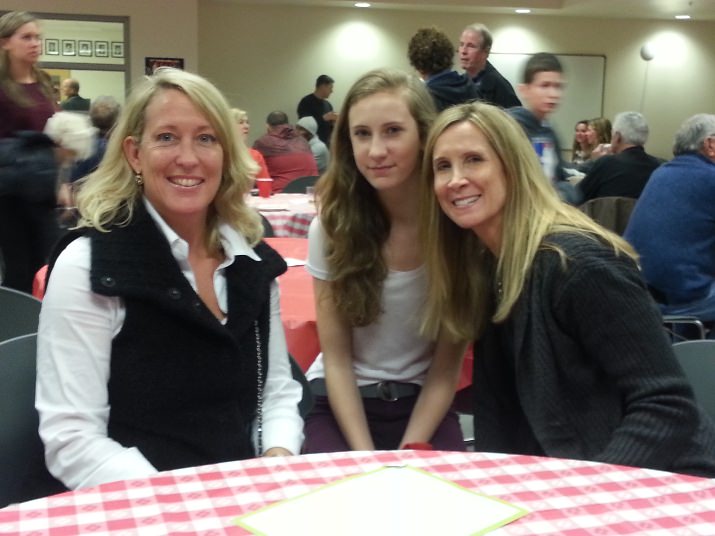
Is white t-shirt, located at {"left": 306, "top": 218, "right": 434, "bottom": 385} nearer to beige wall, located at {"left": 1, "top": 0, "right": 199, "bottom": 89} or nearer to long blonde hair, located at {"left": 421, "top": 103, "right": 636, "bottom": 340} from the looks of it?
long blonde hair, located at {"left": 421, "top": 103, "right": 636, "bottom": 340}

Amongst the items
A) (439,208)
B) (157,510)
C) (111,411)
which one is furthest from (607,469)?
(111,411)

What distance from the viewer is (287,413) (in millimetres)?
1826

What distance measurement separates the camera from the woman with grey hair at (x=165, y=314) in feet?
5.07

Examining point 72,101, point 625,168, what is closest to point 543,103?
point 625,168

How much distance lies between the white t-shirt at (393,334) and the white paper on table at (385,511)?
0.98 meters

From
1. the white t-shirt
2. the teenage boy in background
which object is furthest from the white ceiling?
the white t-shirt

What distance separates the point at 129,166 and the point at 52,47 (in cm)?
933

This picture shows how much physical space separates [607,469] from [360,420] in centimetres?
98

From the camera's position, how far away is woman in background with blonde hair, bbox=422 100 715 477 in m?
1.57

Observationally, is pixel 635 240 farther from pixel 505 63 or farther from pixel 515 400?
pixel 505 63

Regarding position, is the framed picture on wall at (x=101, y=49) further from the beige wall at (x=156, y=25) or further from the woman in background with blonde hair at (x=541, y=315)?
the woman in background with blonde hair at (x=541, y=315)

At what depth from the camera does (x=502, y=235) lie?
1.79 meters

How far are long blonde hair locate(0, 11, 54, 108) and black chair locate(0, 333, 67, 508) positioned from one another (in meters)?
2.57

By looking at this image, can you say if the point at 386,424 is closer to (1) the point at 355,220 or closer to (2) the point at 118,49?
(1) the point at 355,220
